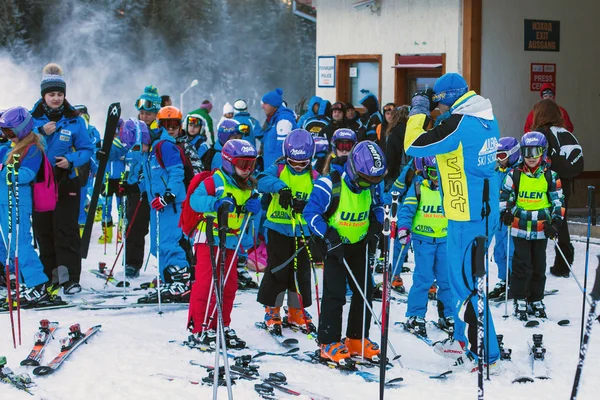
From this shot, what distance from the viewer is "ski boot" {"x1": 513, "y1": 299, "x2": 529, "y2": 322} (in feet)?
24.6

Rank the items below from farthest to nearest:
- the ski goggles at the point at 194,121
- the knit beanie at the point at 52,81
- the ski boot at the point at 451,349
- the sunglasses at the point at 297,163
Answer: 1. the ski goggles at the point at 194,121
2. the knit beanie at the point at 52,81
3. the sunglasses at the point at 297,163
4. the ski boot at the point at 451,349

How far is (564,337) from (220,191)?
2.86m

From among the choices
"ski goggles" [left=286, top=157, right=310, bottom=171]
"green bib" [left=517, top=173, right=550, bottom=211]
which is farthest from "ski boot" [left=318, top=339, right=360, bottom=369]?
"green bib" [left=517, top=173, right=550, bottom=211]

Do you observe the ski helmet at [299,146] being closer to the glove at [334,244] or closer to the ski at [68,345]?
the glove at [334,244]

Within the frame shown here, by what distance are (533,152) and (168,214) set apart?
3239mm

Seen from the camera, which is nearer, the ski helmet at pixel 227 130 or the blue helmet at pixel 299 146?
the blue helmet at pixel 299 146

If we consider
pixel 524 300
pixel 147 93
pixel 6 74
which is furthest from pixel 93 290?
pixel 6 74

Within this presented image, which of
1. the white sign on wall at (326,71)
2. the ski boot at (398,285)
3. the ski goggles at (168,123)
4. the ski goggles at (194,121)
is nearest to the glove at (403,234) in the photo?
the ski boot at (398,285)

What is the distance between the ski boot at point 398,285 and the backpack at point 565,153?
6.90ft

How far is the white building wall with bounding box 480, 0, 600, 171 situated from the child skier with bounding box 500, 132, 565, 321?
4724 mm

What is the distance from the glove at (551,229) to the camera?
24.1 ft

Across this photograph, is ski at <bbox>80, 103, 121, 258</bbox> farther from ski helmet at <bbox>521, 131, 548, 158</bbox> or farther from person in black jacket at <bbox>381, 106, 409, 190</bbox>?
ski helmet at <bbox>521, 131, 548, 158</bbox>

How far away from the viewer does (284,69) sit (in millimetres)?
29031

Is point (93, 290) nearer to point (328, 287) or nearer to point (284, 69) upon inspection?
point (328, 287)
